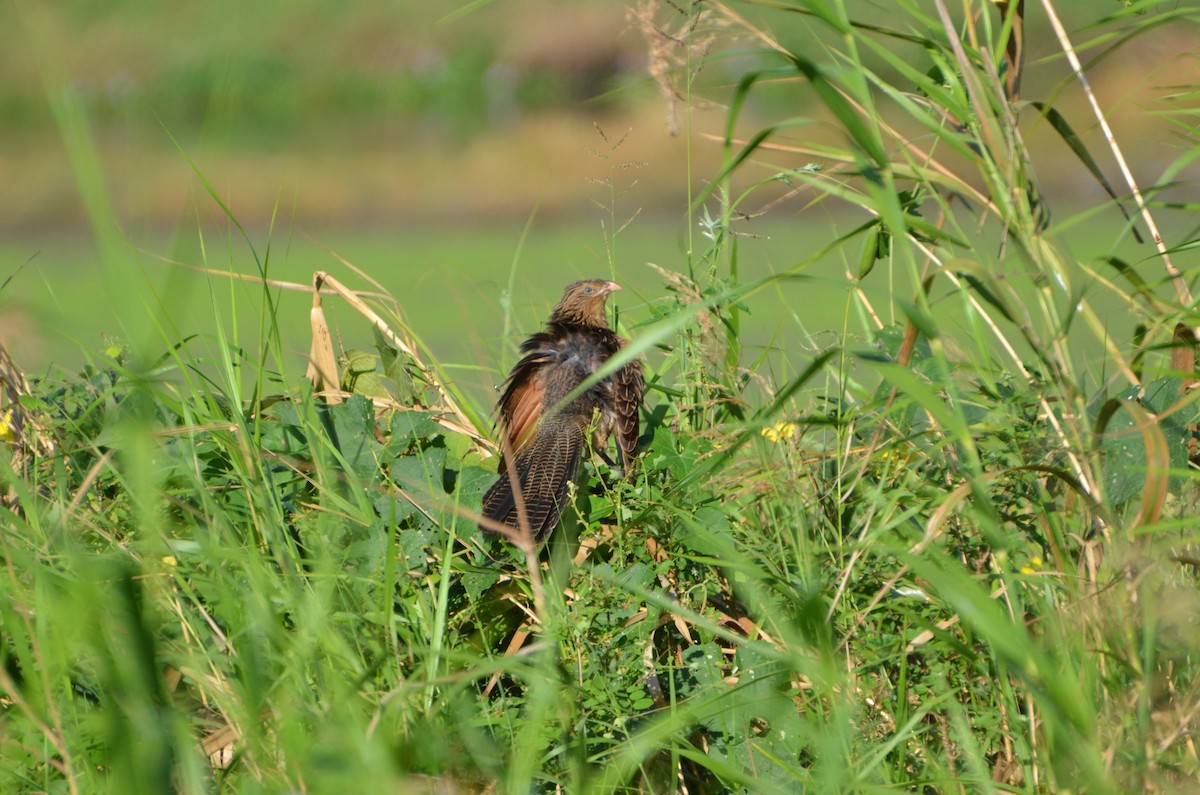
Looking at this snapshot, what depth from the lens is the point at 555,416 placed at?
297 cm

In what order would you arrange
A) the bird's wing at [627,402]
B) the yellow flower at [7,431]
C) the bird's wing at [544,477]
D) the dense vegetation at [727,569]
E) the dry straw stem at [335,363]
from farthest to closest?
the bird's wing at [627,402], the dry straw stem at [335,363], the yellow flower at [7,431], the bird's wing at [544,477], the dense vegetation at [727,569]

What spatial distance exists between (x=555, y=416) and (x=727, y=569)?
941 millimetres

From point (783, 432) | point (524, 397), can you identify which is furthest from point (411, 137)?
point (783, 432)

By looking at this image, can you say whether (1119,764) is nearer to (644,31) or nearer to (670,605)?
(670,605)

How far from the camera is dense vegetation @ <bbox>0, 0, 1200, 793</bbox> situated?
157 cm

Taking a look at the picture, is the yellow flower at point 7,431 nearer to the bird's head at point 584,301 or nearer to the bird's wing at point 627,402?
the bird's wing at point 627,402

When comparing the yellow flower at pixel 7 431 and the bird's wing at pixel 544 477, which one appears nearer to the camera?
the bird's wing at pixel 544 477

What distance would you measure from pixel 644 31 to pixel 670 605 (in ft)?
3.69

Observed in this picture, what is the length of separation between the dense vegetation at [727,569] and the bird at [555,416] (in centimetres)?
8

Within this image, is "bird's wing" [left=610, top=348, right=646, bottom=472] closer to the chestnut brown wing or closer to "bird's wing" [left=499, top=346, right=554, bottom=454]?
the chestnut brown wing

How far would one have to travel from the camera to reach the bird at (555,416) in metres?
2.45

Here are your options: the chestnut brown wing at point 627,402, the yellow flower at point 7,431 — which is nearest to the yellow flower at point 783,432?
the chestnut brown wing at point 627,402

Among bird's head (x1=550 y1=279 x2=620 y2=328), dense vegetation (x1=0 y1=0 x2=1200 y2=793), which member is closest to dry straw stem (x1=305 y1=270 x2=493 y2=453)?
dense vegetation (x1=0 y1=0 x2=1200 y2=793)

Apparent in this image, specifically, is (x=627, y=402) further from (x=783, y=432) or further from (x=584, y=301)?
(x=584, y=301)
